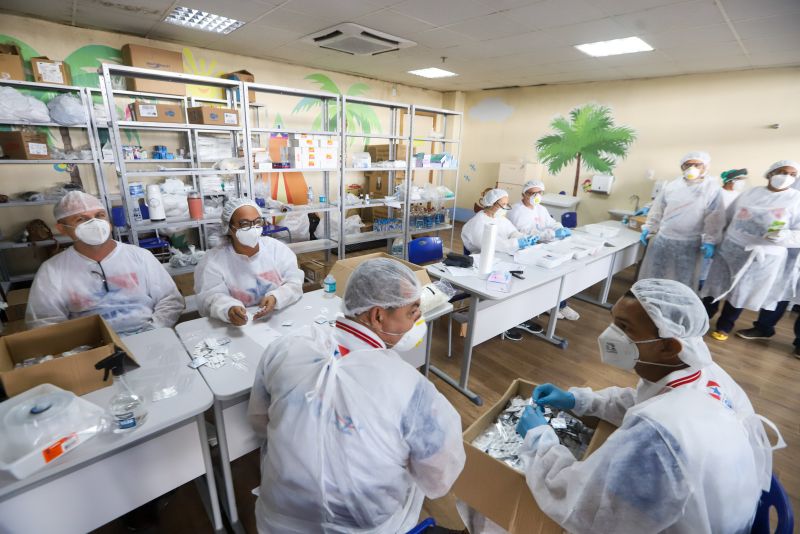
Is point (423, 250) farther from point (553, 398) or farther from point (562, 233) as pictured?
point (553, 398)

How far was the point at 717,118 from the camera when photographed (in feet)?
15.7

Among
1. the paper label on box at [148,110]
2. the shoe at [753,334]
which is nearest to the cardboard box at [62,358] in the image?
the paper label on box at [148,110]

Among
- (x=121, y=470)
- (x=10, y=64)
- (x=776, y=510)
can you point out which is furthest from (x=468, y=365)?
(x=10, y=64)

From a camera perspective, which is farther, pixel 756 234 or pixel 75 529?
pixel 756 234

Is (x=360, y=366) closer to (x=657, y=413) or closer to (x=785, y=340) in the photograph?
(x=657, y=413)

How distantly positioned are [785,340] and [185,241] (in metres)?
6.68

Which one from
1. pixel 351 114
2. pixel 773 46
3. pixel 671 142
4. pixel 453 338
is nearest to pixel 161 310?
pixel 453 338

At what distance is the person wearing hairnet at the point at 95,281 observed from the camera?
1.78m

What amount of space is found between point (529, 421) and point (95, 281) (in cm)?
216

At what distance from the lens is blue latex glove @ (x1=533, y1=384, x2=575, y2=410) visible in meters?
1.39

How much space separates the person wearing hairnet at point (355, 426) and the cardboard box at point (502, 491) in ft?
0.93

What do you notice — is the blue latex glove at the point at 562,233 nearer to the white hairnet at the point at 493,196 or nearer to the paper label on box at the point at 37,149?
the white hairnet at the point at 493,196

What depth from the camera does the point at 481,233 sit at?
3.49 meters

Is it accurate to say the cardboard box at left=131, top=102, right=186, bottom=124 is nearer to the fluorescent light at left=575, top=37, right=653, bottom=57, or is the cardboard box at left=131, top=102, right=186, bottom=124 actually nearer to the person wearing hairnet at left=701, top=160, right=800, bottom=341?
the fluorescent light at left=575, top=37, right=653, bottom=57
